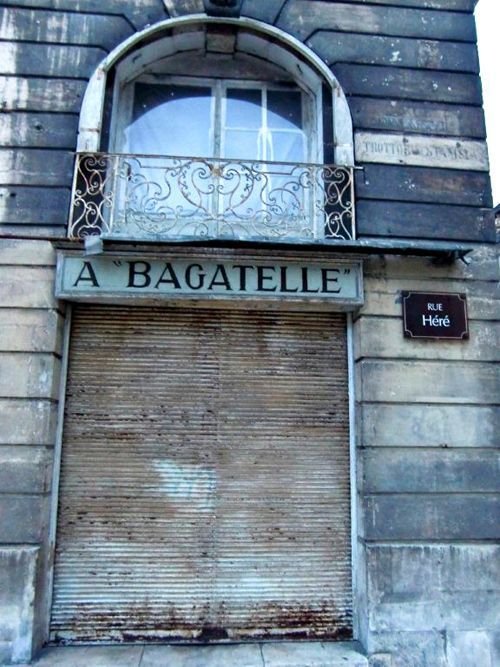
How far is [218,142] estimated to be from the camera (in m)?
6.38

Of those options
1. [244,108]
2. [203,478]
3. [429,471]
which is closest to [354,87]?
[244,108]

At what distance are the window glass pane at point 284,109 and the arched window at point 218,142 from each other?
13mm

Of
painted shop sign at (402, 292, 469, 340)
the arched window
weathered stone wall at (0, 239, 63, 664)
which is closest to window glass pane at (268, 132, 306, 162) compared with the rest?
the arched window

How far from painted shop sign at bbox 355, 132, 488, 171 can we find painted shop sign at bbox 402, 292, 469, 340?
5.31ft

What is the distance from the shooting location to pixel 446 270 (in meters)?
5.85

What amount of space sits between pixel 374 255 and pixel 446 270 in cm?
86

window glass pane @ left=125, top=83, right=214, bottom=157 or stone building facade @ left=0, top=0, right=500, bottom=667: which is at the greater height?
window glass pane @ left=125, top=83, right=214, bottom=157

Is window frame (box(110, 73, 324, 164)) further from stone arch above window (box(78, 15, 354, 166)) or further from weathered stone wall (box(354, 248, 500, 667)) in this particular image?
weathered stone wall (box(354, 248, 500, 667))

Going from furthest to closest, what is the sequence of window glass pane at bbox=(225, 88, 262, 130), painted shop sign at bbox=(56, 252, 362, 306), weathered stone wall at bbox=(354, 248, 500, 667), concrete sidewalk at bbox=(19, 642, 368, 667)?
window glass pane at bbox=(225, 88, 262, 130) → painted shop sign at bbox=(56, 252, 362, 306) → weathered stone wall at bbox=(354, 248, 500, 667) → concrete sidewalk at bbox=(19, 642, 368, 667)

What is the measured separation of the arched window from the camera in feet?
19.1

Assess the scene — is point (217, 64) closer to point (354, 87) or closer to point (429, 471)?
point (354, 87)

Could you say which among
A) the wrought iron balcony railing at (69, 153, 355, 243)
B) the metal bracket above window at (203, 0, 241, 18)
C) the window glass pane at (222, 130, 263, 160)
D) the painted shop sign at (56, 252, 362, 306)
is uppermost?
the metal bracket above window at (203, 0, 241, 18)

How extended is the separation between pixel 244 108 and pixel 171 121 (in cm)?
95

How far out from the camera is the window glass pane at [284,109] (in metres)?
6.58
